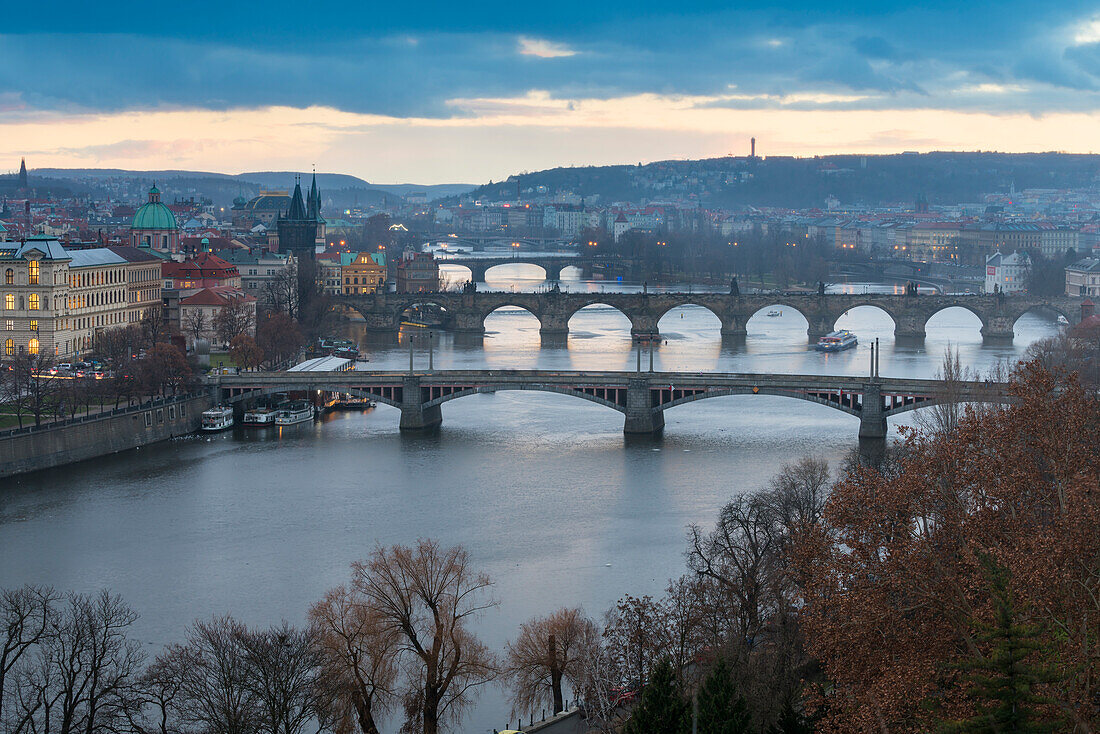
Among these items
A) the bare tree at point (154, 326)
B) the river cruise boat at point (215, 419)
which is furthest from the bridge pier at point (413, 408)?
the bare tree at point (154, 326)

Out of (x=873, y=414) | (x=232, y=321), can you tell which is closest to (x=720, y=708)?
(x=873, y=414)

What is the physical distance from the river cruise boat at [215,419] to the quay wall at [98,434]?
0.18 m

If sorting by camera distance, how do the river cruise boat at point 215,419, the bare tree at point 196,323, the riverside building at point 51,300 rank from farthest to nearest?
the bare tree at point 196,323 < the riverside building at point 51,300 < the river cruise boat at point 215,419

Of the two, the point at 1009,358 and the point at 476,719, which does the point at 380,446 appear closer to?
the point at 476,719

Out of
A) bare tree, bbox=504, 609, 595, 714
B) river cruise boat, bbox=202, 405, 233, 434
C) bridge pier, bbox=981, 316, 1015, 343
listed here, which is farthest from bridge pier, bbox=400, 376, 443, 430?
bridge pier, bbox=981, 316, 1015, 343

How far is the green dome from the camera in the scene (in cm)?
5372

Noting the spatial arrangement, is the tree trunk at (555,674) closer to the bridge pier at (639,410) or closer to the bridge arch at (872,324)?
the bridge pier at (639,410)

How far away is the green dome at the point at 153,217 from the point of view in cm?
5372

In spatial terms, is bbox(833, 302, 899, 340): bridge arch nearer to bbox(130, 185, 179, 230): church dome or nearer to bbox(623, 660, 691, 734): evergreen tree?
bbox(130, 185, 179, 230): church dome

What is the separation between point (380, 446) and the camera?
27297mm

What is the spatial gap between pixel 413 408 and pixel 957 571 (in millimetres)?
18909

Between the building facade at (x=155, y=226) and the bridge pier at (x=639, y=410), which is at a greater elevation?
the building facade at (x=155, y=226)

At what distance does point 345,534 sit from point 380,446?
22.4 ft

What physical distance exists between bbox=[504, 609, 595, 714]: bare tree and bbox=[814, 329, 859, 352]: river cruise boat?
1176 inches
